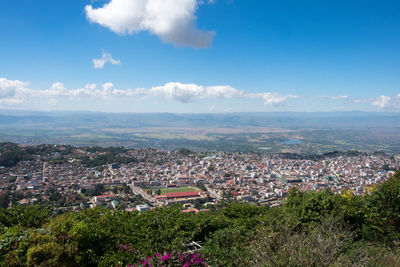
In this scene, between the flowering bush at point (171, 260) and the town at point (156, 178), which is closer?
the flowering bush at point (171, 260)

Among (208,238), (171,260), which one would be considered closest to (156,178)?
(208,238)

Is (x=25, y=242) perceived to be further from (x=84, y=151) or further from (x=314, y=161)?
(x=314, y=161)

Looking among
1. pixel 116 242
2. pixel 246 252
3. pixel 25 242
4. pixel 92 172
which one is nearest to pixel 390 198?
pixel 246 252

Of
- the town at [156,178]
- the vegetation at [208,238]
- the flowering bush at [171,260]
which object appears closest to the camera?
the vegetation at [208,238]

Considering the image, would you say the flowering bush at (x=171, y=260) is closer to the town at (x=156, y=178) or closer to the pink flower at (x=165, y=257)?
the pink flower at (x=165, y=257)

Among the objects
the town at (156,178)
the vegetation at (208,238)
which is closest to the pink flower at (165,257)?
the vegetation at (208,238)

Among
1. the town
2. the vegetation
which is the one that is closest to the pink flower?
the vegetation

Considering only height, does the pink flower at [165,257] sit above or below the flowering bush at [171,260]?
above
